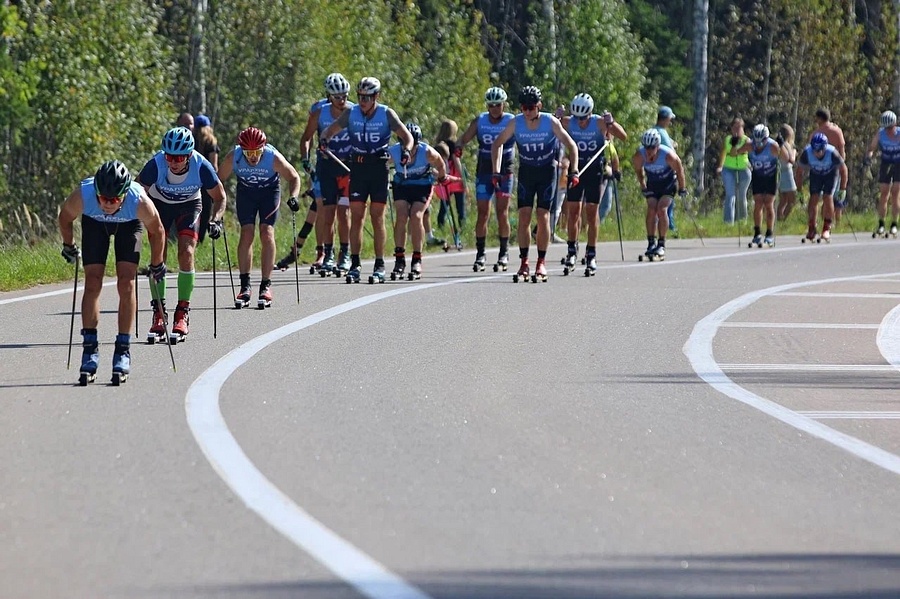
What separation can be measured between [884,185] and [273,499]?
77.6 ft

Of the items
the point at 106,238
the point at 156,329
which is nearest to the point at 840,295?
the point at 156,329

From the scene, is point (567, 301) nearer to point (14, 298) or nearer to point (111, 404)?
point (14, 298)

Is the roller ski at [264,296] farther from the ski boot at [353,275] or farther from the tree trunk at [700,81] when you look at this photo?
the tree trunk at [700,81]

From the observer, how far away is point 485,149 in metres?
21.5

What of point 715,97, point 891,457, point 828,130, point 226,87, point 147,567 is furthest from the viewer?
point 715,97

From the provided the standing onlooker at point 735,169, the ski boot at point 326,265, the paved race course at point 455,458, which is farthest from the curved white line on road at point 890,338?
the standing onlooker at point 735,169

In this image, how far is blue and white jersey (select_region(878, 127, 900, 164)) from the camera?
2903 cm

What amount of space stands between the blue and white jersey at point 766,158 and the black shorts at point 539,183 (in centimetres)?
766

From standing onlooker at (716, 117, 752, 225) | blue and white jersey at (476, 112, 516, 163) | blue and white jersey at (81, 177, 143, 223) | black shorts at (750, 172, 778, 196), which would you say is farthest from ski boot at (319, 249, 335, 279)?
standing onlooker at (716, 117, 752, 225)

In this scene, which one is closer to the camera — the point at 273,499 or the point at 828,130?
the point at 273,499

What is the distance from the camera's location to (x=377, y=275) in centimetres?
1889

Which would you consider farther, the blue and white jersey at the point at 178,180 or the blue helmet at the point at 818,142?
the blue helmet at the point at 818,142

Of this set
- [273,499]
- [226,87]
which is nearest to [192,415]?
[273,499]

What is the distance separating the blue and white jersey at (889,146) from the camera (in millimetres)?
29031
